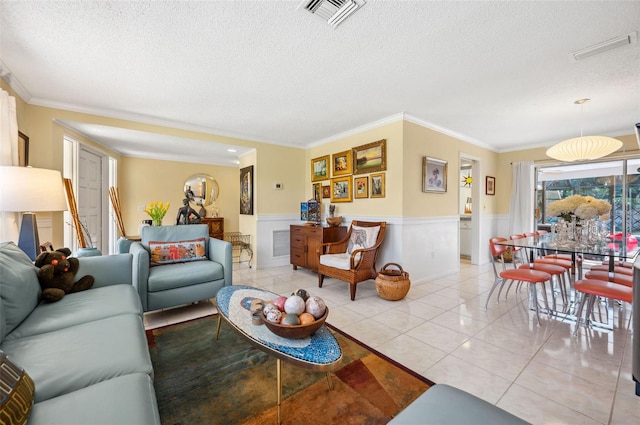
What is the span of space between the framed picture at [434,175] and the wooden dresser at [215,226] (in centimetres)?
491

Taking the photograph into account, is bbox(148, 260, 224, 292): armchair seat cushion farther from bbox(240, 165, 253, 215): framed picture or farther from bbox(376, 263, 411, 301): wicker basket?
bbox(240, 165, 253, 215): framed picture

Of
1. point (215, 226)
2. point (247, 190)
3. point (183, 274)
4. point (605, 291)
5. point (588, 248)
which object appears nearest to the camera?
point (605, 291)

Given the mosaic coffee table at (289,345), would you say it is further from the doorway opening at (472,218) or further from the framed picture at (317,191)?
the doorway opening at (472,218)

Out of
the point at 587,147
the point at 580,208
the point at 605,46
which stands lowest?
the point at 580,208

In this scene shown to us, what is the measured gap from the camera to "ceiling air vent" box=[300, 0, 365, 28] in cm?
162

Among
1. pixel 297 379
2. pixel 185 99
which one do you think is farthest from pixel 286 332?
pixel 185 99

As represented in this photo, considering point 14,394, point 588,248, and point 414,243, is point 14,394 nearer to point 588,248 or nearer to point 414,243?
point 414,243

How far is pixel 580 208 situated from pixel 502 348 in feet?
6.25

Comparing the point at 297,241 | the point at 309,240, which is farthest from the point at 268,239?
the point at 309,240

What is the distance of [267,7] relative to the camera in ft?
5.45

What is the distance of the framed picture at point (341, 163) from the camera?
438 cm

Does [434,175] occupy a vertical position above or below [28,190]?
above

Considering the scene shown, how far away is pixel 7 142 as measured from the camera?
2.23 metres

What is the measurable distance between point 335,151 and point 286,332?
373 centimetres
